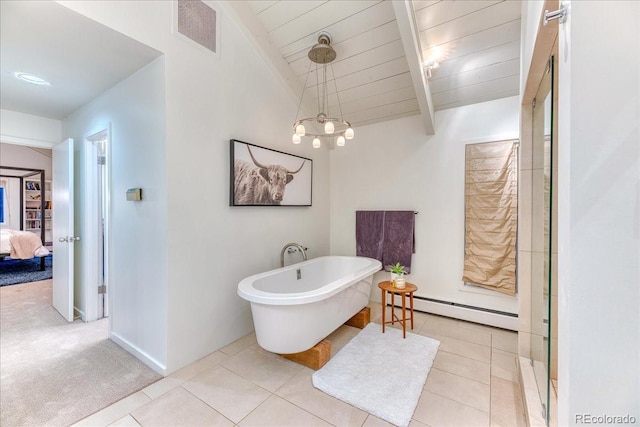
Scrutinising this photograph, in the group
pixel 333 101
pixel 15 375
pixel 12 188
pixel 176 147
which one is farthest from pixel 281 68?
pixel 12 188

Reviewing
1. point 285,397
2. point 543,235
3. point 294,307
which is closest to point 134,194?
point 294,307

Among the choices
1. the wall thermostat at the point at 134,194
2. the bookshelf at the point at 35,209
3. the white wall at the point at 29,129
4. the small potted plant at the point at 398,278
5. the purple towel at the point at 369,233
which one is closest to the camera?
the wall thermostat at the point at 134,194

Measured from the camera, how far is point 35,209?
666 centimetres

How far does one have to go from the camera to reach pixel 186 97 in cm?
213

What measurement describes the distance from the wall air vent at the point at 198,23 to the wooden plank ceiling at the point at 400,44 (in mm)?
487

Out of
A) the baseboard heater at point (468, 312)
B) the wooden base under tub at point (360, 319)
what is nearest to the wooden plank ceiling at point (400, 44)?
the baseboard heater at point (468, 312)

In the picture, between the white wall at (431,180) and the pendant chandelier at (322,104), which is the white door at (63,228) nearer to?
the pendant chandelier at (322,104)

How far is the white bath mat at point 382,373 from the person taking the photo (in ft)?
5.74

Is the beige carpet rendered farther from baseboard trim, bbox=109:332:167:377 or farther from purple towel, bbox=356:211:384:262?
purple towel, bbox=356:211:384:262

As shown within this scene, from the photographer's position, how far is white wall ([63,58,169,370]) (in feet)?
6.79

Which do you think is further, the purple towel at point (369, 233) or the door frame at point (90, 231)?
the purple towel at point (369, 233)

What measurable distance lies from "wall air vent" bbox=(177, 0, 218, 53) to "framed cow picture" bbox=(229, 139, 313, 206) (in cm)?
82

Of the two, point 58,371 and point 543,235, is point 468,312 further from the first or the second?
point 58,371

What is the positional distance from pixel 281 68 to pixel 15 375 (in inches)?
137
